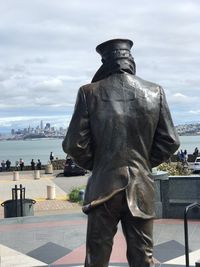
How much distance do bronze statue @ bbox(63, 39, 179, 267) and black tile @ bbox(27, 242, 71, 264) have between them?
4.32 metres

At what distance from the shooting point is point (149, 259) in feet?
13.1

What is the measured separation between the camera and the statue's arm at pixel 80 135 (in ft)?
13.1

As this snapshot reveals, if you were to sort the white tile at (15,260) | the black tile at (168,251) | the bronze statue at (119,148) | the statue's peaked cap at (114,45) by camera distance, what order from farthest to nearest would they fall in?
the black tile at (168,251), the white tile at (15,260), the statue's peaked cap at (114,45), the bronze statue at (119,148)

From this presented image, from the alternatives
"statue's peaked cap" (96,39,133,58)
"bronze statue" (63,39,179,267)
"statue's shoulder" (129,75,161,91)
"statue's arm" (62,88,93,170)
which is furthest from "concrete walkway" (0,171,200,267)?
"statue's peaked cap" (96,39,133,58)

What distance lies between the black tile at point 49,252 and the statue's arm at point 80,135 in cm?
442

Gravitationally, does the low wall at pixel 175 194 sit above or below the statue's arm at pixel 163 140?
below

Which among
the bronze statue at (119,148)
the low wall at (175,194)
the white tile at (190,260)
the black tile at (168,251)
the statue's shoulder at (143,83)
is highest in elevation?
the statue's shoulder at (143,83)

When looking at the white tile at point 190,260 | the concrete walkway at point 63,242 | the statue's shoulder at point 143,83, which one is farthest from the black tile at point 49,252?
the statue's shoulder at point 143,83

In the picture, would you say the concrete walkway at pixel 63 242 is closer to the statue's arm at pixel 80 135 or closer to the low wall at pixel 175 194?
the low wall at pixel 175 194

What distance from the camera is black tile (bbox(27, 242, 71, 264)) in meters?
8.30

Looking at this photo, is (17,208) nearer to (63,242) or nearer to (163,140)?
(63,242)

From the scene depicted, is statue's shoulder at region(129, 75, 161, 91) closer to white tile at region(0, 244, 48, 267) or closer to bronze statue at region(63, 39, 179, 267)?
bronze statue at region(63, 39, 179, 267)

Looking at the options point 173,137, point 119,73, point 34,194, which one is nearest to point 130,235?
point 173,137

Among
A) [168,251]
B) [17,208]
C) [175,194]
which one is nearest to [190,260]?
[168,251]
